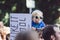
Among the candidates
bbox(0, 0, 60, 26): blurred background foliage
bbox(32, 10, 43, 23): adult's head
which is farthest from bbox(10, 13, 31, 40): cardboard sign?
bbox(0, 0, 60, 26): blurred background foliage

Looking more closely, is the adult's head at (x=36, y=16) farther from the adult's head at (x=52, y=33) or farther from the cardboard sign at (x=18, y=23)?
the adult's head at (x=52, y=33)

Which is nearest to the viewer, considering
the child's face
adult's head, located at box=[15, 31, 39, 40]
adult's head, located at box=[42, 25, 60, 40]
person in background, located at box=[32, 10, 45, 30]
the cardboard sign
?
adult's head, located at box=[15, 31, 39, 40]

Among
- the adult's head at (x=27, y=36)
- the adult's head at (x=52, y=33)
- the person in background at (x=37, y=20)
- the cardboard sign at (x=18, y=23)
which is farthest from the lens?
the person in background at (x=37, y=20)

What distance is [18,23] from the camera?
5336 mm

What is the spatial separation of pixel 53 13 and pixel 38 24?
29.5ft

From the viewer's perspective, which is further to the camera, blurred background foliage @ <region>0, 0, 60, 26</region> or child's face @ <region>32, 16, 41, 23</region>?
blurred background foliage @ <region>0, 0, 60, 26</region>

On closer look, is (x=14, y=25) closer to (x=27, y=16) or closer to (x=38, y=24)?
(x=27, y=16)

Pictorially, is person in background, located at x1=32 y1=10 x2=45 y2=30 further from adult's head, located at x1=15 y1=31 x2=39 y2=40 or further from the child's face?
adult's head, located at x1=15 y1=31 x2=39 y2=40

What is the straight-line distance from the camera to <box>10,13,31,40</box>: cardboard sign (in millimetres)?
5219

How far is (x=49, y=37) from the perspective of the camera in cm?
385

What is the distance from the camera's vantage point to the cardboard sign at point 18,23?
5219 mm

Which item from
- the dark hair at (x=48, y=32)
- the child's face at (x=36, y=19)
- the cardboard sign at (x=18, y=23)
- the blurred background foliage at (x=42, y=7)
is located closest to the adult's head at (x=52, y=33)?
the dark hair at (x=48, y=32)

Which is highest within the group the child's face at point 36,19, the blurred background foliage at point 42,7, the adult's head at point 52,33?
the blurred background foliage at point 42,7

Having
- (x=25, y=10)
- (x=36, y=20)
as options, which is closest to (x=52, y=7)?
(x=25, y=10)
